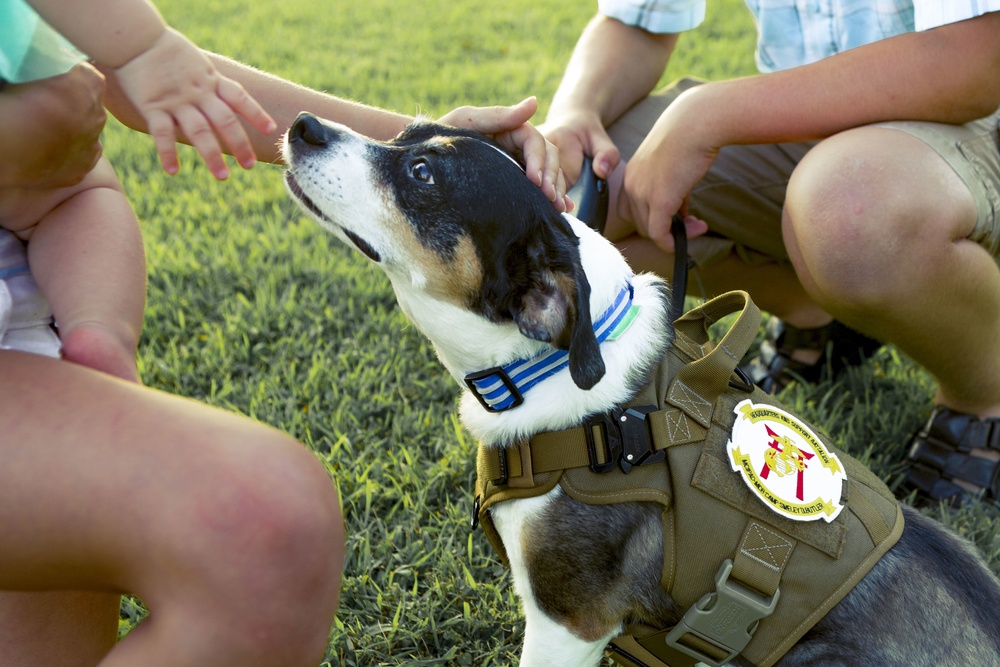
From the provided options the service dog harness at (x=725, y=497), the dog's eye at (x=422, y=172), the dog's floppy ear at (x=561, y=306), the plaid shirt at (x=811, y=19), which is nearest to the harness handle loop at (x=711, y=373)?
the service dog harness at (x=725, y=497)

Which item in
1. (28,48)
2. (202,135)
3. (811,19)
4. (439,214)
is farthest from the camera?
(811,19)

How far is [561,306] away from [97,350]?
0.93 meters

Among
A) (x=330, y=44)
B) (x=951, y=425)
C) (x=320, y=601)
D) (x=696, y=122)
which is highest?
(x=696, y=122)

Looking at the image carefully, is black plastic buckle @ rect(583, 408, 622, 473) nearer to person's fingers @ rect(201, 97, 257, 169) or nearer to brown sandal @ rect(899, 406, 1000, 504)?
person's fingers @ rect(201, 97, 257, 169)

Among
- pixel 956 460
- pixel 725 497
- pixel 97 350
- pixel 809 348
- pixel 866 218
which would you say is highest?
pixel 97 350

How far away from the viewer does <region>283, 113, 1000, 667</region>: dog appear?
6.53ft

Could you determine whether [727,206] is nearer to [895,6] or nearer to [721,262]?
[721,262]

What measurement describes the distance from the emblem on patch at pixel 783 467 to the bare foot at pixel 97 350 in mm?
1233

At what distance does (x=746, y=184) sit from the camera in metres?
3.22

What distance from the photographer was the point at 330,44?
722 cm

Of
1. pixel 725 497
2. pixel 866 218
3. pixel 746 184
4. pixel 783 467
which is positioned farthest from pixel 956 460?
pixel 725 497

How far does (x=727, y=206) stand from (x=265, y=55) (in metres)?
4.61

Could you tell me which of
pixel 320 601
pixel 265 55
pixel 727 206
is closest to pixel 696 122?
pixel 727 206

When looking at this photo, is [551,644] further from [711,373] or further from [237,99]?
[237,99]
